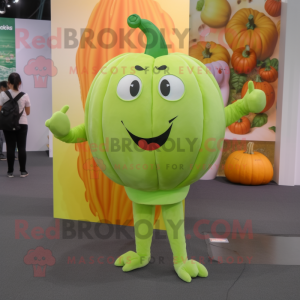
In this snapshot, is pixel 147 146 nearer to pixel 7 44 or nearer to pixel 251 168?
pixel 251 168

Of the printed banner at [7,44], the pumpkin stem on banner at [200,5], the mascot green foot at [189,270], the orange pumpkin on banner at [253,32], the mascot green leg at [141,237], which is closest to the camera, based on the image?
the mascot green foot at [189,270]

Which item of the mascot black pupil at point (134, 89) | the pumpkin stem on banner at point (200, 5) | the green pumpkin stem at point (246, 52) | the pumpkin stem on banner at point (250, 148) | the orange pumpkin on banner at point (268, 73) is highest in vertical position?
the pumpkin stem on banner at point (200, 5)

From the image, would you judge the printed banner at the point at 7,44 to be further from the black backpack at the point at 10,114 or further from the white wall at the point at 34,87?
the black backpack at the point at 10,114

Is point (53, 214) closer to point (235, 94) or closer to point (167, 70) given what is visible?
point (167, 70)

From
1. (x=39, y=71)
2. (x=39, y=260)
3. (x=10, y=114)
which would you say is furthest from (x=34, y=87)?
(x=39, y=260)

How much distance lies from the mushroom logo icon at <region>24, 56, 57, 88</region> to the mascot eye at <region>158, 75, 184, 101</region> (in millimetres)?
6122

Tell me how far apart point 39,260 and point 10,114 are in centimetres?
272

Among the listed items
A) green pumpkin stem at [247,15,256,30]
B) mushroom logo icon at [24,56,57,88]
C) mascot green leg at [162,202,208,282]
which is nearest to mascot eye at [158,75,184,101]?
mascot green leg at [162,202,208,282]

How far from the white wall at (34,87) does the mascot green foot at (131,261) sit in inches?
234

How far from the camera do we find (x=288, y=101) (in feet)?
14.7

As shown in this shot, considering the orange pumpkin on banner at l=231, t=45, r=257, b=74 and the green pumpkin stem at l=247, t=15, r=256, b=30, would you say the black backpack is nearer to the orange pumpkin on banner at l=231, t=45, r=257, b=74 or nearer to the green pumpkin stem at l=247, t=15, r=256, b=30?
the orange pumpkin on banner at l=231, t=45, r=257, b=74

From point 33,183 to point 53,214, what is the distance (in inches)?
60.0

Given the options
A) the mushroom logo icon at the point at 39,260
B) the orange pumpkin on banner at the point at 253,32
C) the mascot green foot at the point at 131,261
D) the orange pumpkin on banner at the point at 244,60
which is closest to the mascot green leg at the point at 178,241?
the mascot green foot at the point at 131,261

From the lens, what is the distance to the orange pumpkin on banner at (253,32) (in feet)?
15.5
